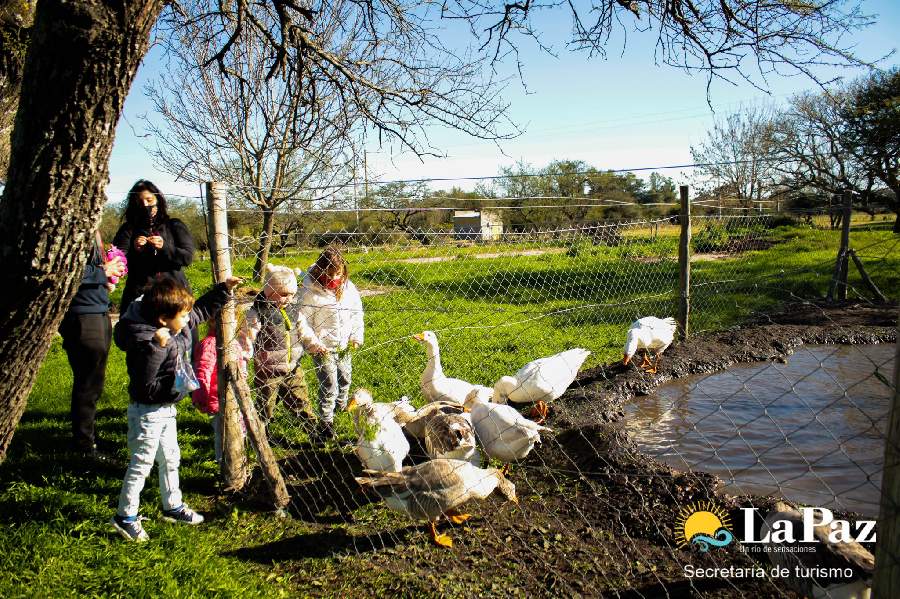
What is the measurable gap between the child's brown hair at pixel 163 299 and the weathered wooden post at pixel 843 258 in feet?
28.4

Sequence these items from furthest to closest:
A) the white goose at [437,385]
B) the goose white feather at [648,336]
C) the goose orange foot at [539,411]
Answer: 1. the goose white feather at [648,336]
2. the goose orange foot at [539,411]
3. the white goose at [437,385]

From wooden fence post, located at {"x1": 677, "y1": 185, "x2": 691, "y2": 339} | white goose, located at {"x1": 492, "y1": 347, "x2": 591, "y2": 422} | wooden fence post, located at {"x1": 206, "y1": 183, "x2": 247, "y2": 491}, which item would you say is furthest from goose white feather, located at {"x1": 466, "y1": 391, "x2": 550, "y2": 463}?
wooden fence post, located at {"x1": 677, "y1": 185, "x2": 691, "y2": 339}

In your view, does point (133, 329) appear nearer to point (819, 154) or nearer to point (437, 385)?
point (437, 385)

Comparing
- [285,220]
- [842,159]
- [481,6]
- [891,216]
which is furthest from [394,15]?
[891,216]

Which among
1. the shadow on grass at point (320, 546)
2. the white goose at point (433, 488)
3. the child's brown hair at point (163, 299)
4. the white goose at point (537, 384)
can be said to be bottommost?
the shadow on grass at point (320, 546)

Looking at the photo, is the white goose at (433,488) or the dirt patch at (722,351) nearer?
the white goose at (433,488)

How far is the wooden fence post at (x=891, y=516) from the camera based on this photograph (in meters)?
1.54

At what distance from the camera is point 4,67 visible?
5.16 m

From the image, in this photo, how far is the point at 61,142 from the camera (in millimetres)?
1799

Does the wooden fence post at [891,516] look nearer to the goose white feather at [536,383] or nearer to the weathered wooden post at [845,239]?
the goose white feather at [536,383]

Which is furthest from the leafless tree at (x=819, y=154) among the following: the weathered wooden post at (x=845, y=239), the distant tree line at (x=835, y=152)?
the weathered wooden post at (x=845, y=239)

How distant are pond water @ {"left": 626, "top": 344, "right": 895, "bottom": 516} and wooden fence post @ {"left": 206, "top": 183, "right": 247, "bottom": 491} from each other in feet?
9.22

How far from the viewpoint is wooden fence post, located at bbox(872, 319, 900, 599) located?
1542 mm

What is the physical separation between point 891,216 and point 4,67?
27580 millimetres
